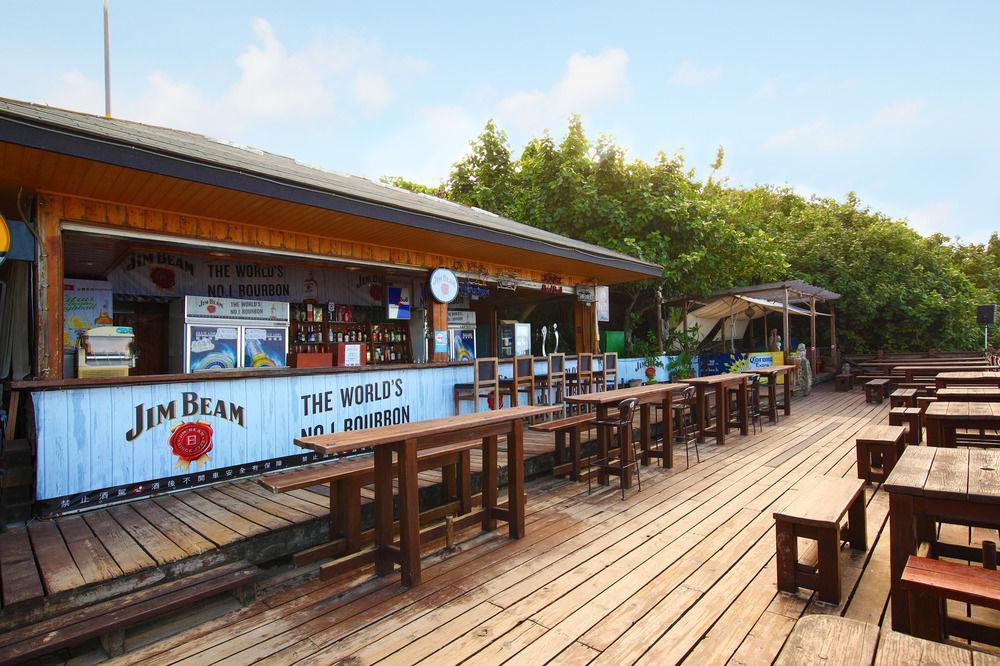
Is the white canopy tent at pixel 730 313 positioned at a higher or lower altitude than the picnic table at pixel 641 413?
higher

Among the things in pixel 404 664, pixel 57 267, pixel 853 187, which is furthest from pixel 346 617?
pixel 853 187

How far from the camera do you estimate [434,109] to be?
64.8 feet

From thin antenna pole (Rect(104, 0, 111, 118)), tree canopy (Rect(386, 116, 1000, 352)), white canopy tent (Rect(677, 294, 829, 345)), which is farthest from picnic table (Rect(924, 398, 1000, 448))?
thin antenna pole (Rect(104, 0, 111, 118))

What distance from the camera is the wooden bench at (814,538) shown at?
2.61 meters

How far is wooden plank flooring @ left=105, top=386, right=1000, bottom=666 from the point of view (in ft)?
7.53

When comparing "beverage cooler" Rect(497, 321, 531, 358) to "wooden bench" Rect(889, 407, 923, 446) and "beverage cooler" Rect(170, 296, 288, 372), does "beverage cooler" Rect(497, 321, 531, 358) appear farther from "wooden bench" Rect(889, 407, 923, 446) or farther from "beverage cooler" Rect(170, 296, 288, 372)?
"wooden bench" Rect(889, 407, 923, 446)

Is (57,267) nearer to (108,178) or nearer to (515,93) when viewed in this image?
(108,178)

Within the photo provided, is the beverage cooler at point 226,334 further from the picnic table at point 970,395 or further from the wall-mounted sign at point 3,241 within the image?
the picnic table at point 970,395

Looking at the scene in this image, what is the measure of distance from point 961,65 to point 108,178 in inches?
501

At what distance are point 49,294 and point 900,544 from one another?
5.81 metres

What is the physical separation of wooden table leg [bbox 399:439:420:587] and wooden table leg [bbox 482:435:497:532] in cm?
87

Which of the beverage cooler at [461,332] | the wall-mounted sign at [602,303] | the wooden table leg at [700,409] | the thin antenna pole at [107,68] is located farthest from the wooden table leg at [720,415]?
the thin antenna pole at [107,68]

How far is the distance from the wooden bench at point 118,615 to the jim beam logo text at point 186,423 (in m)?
1.79

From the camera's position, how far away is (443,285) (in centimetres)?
726
